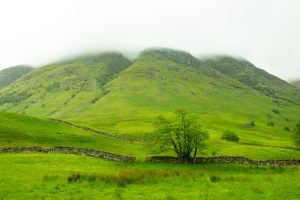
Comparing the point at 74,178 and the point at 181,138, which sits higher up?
the point at 181,138

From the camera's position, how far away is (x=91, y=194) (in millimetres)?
32094

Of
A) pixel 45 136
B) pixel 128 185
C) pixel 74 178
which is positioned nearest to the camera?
pixel 128 185

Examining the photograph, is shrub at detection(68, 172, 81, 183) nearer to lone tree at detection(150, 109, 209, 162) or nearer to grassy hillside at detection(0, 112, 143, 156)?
lone tree at detection(150, 109, 209, 162)

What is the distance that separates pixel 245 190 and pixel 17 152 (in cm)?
4154

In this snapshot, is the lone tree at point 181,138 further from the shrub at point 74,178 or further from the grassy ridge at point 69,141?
the shrub at point 74,178

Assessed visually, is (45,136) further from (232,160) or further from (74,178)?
(74,178)

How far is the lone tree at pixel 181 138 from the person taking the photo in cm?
6519

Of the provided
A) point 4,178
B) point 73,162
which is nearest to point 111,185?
point 4,178

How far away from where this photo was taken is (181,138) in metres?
66.9

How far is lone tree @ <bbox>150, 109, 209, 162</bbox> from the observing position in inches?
2566

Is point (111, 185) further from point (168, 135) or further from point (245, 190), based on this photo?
point (168, 135)

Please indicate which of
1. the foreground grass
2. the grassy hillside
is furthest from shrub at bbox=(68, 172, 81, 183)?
the grassy hillside

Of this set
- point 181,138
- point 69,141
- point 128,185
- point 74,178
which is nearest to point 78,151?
point 69,141

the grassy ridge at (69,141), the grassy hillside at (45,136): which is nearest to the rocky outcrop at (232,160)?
the grassy ridge at (69,141)
